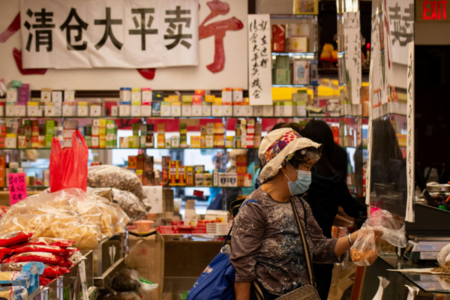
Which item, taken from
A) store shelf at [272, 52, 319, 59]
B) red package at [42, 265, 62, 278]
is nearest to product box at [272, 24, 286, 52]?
store shelf at [272, 52, 319, 59]

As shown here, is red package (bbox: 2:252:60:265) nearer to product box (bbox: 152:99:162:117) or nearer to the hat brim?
the hat brim

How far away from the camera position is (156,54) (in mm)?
5742

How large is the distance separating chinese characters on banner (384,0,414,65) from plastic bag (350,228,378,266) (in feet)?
2.26

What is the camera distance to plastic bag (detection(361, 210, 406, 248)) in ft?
5.73

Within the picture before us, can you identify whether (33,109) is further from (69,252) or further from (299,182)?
(299,182)

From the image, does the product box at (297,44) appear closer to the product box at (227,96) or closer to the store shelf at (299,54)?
the store shelf at (299,54)

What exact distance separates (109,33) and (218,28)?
56.1 inches

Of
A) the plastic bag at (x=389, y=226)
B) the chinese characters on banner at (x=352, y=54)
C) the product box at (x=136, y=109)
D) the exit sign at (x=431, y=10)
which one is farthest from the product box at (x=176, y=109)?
the plastic bag at (x=389, y=226)

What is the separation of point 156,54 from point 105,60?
0.68 m

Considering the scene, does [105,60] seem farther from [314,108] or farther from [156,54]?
[314,108]

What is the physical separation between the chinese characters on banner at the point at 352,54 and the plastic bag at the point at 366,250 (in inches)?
94.0

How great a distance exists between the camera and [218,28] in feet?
18.9

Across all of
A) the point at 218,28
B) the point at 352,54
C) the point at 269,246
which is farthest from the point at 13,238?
the point at 218,28

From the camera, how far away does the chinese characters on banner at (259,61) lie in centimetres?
532
